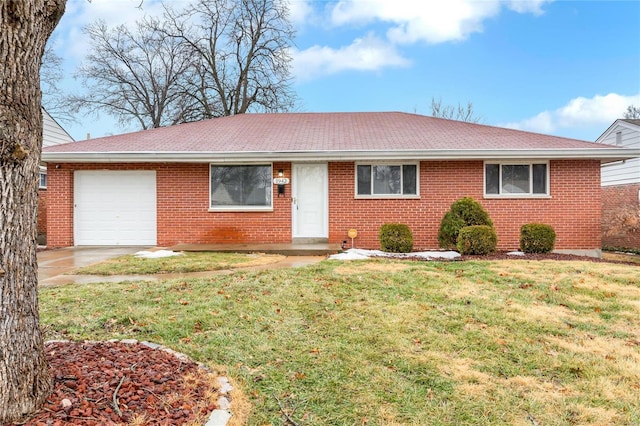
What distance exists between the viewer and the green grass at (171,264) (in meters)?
6.41

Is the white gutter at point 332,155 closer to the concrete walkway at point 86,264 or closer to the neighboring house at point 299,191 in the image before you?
the neighboring house at point 299,191

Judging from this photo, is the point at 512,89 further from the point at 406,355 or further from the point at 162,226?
the point at 406,355

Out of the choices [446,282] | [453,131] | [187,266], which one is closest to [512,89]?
[453,131]

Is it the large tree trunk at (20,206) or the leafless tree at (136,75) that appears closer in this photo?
the large tree trunk at (20,206)

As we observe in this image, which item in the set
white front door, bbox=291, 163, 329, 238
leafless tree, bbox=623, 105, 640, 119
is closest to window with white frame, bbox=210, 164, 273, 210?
white front door, bbox=291, 163, 329, 238

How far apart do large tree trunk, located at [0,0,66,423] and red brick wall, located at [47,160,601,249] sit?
795cm

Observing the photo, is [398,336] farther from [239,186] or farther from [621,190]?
[621,190]

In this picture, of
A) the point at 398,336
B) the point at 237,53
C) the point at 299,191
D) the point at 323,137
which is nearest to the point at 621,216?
the point at 323,137

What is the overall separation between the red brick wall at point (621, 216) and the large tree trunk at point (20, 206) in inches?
523

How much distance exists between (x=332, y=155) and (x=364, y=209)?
1660mm

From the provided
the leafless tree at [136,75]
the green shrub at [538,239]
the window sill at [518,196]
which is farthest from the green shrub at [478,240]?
the leafless tree at [136,75]

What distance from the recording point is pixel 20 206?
2.06 metres

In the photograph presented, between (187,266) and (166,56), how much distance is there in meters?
21.4

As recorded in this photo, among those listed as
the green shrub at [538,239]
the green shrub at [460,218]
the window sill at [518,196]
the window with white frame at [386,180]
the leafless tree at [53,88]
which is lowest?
the green shrub at [538,239]
